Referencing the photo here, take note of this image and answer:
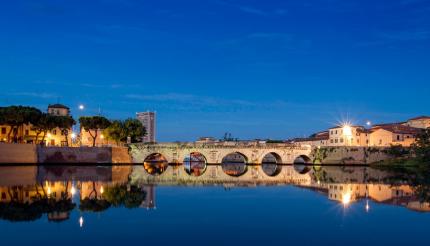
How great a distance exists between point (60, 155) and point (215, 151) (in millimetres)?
27802

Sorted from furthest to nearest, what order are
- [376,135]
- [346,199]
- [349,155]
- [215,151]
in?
1. [376,135]
2. [349,155]
3. [215,151]
4. [346,199]

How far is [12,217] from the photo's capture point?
937 inches

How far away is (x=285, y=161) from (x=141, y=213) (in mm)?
73632

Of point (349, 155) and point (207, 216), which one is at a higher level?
point (349, 155)

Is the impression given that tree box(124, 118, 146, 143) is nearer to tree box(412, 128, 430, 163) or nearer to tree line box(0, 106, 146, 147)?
tree line box(0, 106, 146, 147)

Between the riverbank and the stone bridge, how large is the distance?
3311 millimetres

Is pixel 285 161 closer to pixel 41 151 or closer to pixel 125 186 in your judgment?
pixel 41 151

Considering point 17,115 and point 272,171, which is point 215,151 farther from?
point 17,115

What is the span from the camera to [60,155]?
8125 centimetres

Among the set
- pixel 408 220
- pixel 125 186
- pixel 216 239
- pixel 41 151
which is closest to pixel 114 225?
pixel 216 239

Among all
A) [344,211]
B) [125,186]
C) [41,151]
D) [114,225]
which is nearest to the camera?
[114,225]

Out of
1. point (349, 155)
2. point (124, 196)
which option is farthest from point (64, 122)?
point (124, 196)

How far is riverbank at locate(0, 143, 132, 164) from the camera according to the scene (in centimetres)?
7431

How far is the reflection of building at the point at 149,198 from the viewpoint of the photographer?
29156 millimetres
